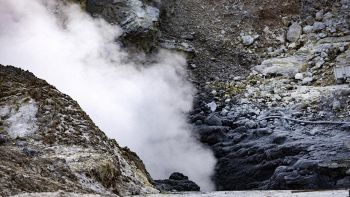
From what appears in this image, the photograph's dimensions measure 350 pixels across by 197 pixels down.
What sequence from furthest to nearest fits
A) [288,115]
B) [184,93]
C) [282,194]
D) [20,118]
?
[184,93]
[288,115]
[20,118]
[282,194]

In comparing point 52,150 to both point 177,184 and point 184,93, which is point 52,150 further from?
point 184,93

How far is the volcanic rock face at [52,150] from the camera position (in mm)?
5672

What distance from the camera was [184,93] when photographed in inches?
535

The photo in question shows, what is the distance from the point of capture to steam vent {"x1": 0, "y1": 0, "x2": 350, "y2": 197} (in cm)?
753

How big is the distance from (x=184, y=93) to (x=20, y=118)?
6580mm

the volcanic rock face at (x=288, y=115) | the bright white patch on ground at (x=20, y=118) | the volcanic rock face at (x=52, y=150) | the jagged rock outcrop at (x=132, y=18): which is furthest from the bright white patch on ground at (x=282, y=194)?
the jagged rock outcrop at (x=132, y=18)

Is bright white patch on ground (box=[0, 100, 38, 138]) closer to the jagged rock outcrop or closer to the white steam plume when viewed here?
the white steam plume

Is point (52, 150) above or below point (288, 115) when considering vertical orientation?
below

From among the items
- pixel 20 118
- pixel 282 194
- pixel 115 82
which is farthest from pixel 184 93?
pixel 282 194

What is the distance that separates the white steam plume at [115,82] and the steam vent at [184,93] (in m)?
0.03

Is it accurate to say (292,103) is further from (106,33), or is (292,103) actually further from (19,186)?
(19,186)

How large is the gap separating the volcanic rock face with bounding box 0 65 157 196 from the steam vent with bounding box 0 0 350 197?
2 centimetres

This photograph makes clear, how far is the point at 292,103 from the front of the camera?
12078mm

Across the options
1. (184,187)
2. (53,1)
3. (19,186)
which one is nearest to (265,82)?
(184,187)
